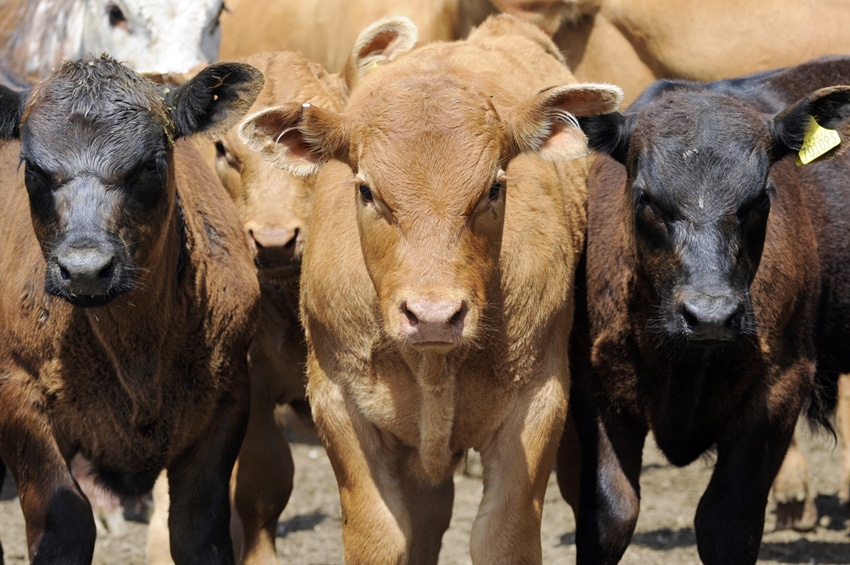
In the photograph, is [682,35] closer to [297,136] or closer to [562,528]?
[562,528]

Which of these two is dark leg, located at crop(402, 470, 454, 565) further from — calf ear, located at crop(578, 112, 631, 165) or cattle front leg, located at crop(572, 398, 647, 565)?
calf ear, located at crop(578, 112, 631, 165)

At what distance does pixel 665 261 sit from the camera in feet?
20.5

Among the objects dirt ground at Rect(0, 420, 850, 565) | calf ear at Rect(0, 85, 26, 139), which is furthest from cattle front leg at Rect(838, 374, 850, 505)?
calf ear at Rect(0, 85, 26, 139)

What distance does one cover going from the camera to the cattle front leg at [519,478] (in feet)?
19.7

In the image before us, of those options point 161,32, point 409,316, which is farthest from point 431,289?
point 161,32

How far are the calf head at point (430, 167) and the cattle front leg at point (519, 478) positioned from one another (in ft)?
1.54

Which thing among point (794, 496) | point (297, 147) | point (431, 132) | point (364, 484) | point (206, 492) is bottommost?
point (794, 496)

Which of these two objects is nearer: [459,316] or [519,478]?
[459,316]

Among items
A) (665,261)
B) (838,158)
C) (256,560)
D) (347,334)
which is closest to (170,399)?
(347,334)

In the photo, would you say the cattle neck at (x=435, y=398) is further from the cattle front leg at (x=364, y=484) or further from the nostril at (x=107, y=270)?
the nostril at (x=107, y=270)

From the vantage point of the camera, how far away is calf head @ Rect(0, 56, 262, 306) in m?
5.73

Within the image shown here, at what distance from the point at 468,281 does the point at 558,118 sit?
902 millimetres

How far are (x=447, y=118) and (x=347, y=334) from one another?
971 mm

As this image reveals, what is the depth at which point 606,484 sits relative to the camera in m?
6.68
